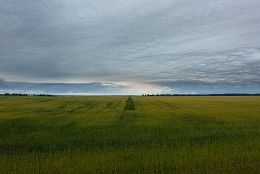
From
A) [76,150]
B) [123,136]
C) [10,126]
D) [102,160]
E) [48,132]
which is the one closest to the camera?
[102,160]

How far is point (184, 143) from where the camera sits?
1229 centimetres

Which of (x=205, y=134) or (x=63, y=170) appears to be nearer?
(x=63, y=170)

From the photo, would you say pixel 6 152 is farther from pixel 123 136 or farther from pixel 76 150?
pixel 123 136

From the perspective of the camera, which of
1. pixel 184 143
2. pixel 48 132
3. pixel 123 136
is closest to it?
pixel 184 143

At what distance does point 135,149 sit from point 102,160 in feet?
6.99

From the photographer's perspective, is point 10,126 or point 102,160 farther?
point 10,126

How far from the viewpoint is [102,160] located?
9305mm

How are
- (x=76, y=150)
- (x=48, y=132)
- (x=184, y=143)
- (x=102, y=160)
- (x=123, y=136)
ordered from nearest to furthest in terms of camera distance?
1. (x=102, y=160)
2. (x=76, y=150)
3. (x=184, y=143)
4. (x=123, y=136)
5. (x=48, y=132)

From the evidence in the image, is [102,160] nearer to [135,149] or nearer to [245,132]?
[135,149]

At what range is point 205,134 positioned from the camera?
14.8 m

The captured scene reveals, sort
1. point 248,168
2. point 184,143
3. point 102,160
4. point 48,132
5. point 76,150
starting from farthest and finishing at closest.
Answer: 1. point 48,132
2. point 184,143
3. point 76,150
4. point 102,160
5. point 248,168

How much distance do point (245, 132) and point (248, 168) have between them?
7593mm

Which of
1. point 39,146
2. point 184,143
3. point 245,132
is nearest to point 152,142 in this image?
point 184,143

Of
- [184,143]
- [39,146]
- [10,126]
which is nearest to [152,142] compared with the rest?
[184,143]
